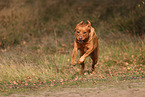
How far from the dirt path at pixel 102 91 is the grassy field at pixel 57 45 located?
0.88 metres

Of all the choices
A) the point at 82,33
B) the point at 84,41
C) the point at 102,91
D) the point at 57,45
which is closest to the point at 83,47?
the point at 84,41

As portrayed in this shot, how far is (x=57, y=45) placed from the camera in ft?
42.3

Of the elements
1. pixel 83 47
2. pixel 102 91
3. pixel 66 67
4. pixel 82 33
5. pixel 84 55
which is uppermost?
pixel 82 33

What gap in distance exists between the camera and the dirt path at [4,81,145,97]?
5.72 m

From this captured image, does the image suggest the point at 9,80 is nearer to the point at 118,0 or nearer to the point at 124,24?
the point at 124,24

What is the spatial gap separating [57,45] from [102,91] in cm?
708

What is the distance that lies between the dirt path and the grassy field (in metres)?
0.88

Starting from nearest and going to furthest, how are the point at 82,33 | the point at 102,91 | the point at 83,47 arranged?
the point at 102,91 → the point at 82,33 → the point at 83,47

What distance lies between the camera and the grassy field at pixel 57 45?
8102mm

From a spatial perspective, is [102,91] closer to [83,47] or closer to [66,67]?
[83,47]

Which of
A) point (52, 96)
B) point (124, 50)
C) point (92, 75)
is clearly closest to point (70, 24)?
point (124, 50)

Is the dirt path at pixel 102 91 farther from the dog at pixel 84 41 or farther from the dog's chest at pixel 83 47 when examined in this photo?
the dog's chest at pixel 83 47

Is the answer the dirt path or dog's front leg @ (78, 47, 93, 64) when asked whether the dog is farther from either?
the dirt path

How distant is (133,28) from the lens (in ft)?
42.1
